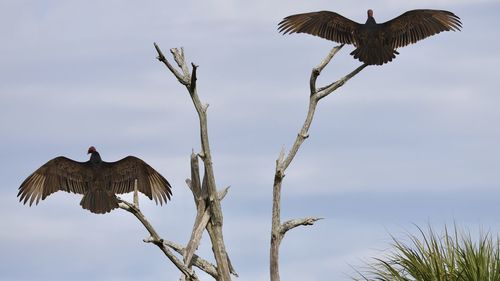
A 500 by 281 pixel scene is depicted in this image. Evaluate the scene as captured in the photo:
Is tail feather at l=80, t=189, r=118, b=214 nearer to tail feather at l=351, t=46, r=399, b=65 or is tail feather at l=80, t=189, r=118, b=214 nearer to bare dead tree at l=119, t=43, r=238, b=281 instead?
bare dead tree at l=119, t=43, r=238, b=281

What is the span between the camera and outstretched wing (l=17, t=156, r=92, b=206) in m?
12.4

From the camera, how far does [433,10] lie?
1329cm

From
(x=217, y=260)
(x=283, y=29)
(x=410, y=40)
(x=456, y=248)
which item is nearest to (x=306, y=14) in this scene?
(x=283, y=29)

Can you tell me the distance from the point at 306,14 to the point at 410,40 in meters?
1.46

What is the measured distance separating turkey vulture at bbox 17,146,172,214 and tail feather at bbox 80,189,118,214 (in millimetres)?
498

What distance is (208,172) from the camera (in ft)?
36.5

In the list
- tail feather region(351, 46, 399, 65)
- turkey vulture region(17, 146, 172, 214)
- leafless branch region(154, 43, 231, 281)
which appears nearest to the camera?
leafless branch region(154, 43, 231, 281)

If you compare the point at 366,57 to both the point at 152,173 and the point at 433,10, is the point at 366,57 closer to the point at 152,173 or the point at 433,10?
the point at 433,10

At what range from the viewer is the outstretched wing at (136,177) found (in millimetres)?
12430

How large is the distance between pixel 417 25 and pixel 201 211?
4143 millimetres

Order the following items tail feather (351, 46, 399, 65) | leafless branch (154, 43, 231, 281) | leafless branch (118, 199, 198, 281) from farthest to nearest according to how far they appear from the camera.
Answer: tail feather (351, 46, 399, 65), leafless branch (154, 43, 231, 281), leafless branch (118, 199, 198, 281)

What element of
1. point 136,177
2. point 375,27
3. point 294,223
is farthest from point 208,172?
point 375,27

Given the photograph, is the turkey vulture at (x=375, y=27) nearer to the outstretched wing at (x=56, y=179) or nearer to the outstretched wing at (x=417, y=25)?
the outstretched wing at (x=417, y=25)

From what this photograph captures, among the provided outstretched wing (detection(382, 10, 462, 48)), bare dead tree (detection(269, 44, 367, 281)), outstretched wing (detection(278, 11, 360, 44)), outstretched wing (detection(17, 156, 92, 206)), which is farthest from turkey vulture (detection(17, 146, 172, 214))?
outstretched wing (detection(382, 10, 462, 48))
